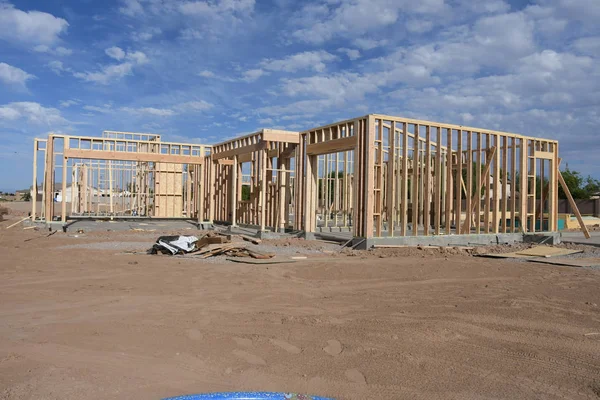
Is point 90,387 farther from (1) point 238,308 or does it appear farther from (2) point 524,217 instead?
(2) point 524,217

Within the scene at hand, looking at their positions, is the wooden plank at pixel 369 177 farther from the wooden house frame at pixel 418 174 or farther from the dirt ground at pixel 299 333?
the dirt ground at pixel 299 333

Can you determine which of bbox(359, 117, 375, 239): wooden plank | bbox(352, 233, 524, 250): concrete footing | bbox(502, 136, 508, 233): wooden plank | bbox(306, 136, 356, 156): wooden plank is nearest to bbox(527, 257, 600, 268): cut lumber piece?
bbox(352, 233, 524, 250): concrete footing

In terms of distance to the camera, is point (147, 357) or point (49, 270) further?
point (49, 270)

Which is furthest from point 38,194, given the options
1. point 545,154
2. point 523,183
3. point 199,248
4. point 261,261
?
point 545,154

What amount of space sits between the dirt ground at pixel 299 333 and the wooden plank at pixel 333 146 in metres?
5.68

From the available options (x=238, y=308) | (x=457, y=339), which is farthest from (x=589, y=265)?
(x=238, y=308)

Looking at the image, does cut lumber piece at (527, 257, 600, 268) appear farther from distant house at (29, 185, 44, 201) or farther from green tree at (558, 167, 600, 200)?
green tree at (558, 167, 600, 200)

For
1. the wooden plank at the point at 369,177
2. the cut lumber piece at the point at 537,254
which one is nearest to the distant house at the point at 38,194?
the wooden plank at the point at 369,177

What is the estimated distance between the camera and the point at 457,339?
4.41m

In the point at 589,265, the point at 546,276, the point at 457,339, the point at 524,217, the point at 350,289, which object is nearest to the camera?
the point at 457,339

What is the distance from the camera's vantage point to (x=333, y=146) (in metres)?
14.3

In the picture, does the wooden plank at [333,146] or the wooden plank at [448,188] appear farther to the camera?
the wooden plank at [448,188]

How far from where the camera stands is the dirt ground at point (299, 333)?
334 cm

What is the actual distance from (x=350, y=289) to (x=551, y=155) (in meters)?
12.8
